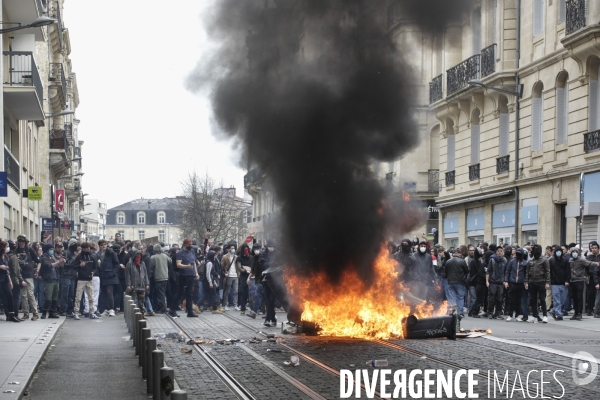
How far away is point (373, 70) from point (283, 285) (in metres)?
3.90

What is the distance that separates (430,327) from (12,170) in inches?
750

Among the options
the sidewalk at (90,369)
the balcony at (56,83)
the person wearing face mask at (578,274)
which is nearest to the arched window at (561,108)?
the person wearing face mask at (578,274)

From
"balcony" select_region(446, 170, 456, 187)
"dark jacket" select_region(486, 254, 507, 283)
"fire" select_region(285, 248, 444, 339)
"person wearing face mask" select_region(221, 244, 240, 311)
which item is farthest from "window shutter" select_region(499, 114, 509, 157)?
"fire" select_region(285, 248, 444, 339)

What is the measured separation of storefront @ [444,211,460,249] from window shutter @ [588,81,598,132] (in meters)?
10.1

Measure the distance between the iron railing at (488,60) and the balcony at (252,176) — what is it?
14737 millimetres

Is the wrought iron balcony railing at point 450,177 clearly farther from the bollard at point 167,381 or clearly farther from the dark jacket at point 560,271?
the bollard at point 167,381

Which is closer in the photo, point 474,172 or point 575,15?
point 575,15

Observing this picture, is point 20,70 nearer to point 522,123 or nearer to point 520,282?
point 522,123

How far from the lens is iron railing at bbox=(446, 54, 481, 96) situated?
31.6 m

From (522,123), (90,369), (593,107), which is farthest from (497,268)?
(90,369)

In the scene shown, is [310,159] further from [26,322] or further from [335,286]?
[26,322]

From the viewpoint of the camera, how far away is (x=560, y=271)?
20.0 m

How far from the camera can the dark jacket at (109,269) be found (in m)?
21.5

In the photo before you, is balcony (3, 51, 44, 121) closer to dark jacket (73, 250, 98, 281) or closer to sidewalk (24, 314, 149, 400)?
dark jacket (73, 250, 98, 281)
